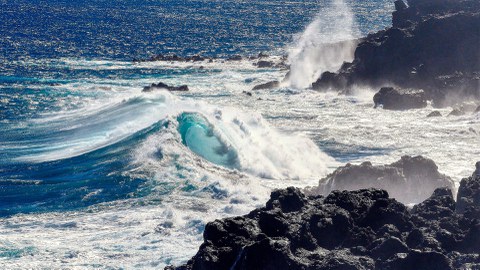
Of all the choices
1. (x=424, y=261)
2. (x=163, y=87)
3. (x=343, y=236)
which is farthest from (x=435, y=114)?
(x=424, y=261)

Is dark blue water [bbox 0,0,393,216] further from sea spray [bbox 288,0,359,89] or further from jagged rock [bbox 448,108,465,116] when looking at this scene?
jagged rock [bbox 448,108,465,116]

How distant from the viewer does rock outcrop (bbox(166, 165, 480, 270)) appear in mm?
19734

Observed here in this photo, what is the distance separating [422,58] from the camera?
60.6m

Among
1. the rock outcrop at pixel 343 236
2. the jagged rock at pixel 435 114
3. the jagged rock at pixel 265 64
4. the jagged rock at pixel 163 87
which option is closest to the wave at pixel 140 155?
the jagged rock at pixel 435 114

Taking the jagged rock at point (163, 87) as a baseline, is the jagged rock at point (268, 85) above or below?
below

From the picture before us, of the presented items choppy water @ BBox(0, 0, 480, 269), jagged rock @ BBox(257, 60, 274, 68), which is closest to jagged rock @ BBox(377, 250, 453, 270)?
choppy water @ BBox(0, 0, 480, 269)

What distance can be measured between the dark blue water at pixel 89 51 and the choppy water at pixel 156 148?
0.16 m

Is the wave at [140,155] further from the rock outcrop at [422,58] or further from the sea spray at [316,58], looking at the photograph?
the sea spray at [316,58]

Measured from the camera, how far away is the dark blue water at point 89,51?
35.2 metres

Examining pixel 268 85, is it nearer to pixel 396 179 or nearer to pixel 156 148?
→ pixel 156 148

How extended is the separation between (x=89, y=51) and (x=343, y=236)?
79097 millimetres

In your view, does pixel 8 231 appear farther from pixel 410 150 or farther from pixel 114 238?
pixel 410 150

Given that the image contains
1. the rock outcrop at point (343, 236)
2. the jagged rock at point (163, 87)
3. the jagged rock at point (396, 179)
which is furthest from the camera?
the jagged rock at point (163, 87)

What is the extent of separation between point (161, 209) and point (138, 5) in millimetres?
145197
